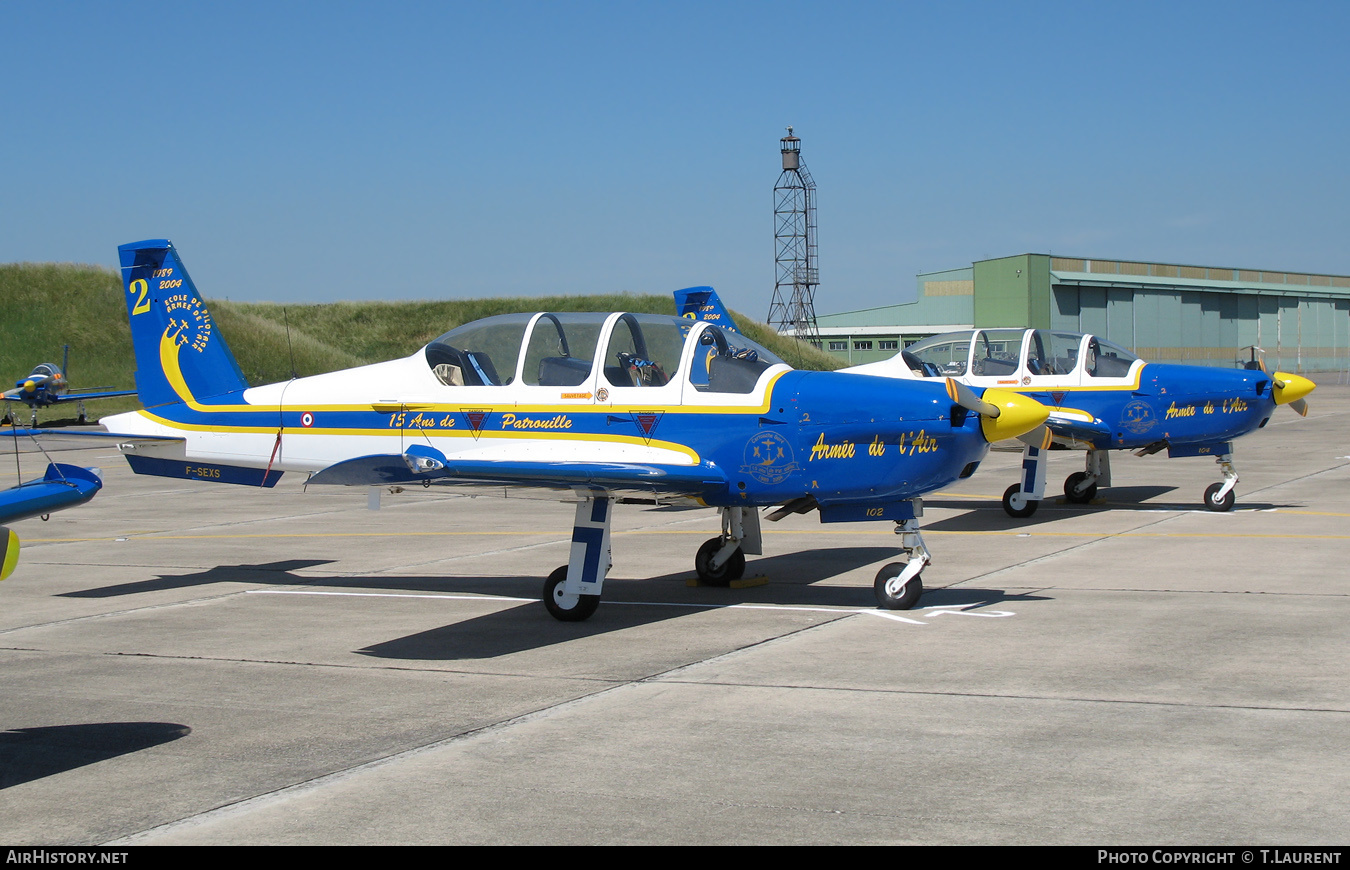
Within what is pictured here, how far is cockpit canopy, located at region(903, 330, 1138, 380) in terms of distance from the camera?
15.1m

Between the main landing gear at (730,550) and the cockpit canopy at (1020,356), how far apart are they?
5.73 metres

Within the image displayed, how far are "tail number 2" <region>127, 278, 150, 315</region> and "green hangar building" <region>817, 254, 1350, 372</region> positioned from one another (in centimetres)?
4420

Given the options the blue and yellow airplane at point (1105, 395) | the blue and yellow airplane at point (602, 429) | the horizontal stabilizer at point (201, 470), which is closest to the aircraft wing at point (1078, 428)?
the blue and yellow airplane at point (1105, 395)

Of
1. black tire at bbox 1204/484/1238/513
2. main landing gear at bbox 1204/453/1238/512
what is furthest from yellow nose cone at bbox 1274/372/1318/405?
black tire at bbox 1204/484/1238/513

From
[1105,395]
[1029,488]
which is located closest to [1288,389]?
[1105,395]

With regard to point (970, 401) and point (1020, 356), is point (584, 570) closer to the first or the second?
point (970, 401)

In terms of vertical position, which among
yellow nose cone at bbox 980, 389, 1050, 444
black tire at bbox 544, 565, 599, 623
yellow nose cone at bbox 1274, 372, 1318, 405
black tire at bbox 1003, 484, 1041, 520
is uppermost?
yellow nose cone at bbox 1274, 372, 1318, 405

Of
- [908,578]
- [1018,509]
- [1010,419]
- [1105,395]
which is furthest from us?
[1105,395]

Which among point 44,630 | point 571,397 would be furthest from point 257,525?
point 571,397

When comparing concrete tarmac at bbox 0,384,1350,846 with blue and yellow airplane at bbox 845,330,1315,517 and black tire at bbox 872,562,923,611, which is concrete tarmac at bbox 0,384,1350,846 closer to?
black tire at bbox 872,562,923,611

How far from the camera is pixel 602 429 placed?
8.97m

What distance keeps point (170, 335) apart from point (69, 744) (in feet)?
20.4

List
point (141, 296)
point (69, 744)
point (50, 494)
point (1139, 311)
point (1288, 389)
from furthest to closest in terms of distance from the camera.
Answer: point (1139, 311) → point (1288, 389) → point (141, 296) → point (69, 744) → point (50, 494)

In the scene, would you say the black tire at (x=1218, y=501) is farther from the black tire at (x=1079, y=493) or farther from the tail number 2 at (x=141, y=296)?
the tail number 2 at (x=141, y=296)
